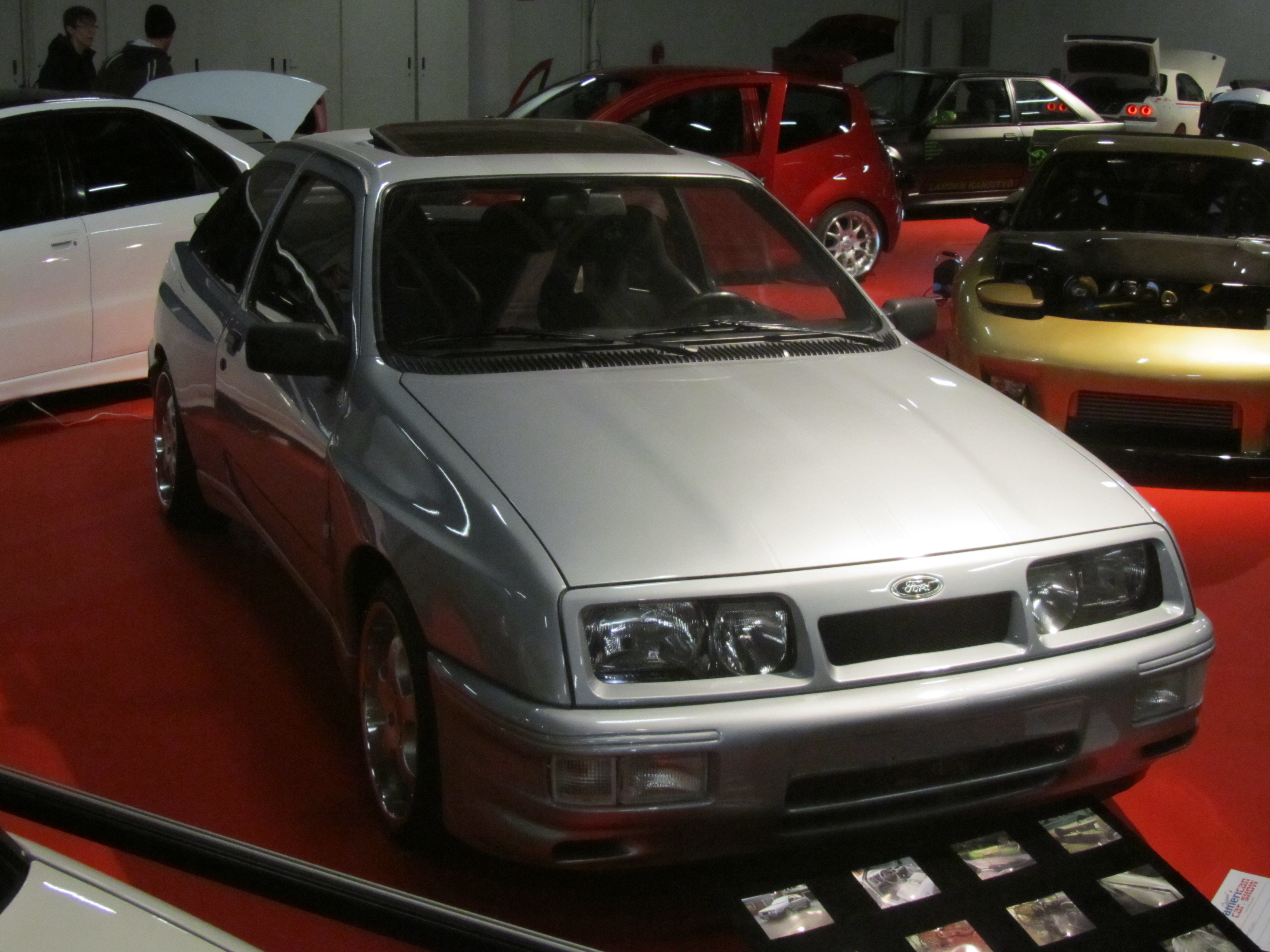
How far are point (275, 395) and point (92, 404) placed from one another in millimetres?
3189

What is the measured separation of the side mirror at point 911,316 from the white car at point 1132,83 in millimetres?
11133

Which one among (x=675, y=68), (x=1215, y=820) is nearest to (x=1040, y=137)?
(x=675, y=68)

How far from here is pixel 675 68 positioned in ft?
28.0

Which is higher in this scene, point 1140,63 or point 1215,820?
point 1140,63

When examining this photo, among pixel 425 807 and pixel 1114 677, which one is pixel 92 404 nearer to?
pixel 425 807

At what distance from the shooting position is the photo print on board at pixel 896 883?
239 cm

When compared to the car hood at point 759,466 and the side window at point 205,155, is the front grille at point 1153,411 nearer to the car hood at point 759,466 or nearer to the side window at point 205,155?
the car hood at point 759,466

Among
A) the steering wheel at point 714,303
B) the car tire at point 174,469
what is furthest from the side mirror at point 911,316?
the car tire at point 174,469

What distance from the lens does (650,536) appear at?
2.30 metres

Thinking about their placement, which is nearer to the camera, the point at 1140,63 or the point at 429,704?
the point at 429,704

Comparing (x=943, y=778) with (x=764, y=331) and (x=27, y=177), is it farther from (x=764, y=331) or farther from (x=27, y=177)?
(x=27, y=177)

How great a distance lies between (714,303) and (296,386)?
990 mm

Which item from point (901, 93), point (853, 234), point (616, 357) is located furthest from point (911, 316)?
point (901, 93)

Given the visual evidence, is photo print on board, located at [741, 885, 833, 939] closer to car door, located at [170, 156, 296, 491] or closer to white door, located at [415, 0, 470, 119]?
car door, located at [170, 156, 296, 491]
